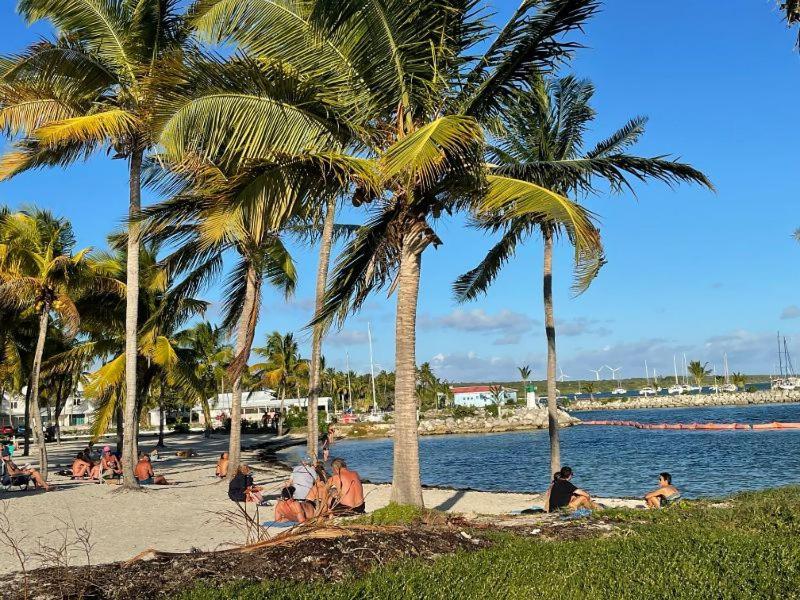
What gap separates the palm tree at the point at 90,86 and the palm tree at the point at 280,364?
169ft

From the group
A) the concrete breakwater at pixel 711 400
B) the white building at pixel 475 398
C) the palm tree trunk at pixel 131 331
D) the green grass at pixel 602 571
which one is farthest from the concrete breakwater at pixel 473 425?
the green grass at pixel 602 571

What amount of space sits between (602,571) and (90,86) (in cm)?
1437

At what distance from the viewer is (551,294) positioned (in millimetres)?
17016

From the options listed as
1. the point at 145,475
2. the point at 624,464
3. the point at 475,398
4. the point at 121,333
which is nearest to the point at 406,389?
the point at 145,475

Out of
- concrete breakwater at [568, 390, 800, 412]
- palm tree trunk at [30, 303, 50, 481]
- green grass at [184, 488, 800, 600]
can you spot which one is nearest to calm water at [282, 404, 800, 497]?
palm tree trunk at [30, 303, 50, 481]

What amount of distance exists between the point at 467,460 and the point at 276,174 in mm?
28953

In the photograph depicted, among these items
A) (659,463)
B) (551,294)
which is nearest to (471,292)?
(551,294)

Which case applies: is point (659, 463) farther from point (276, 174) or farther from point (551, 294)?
point (276, 174)

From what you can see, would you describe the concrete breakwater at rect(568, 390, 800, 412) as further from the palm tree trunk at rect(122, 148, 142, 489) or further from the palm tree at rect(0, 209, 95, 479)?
the palm tree trunk at rect(122, 148, 142, 489)

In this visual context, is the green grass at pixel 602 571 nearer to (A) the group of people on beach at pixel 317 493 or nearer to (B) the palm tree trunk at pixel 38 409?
(A) the group of people on beach at pixel 317 493

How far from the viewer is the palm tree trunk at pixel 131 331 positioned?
53.4 feet

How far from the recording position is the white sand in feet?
33.5

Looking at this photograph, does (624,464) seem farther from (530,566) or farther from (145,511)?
(530,566)

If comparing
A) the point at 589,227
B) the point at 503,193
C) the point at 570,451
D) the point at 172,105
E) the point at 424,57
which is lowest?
the point at 570,451
